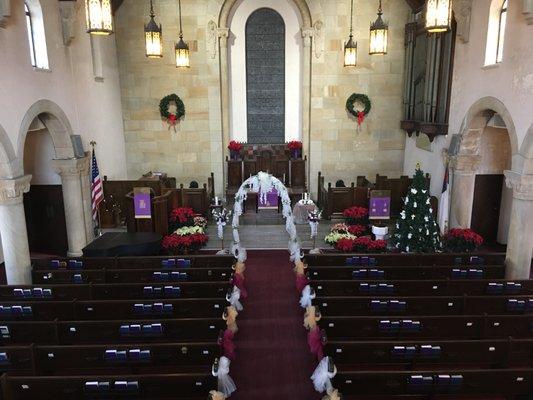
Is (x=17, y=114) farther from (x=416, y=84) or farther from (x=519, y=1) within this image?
(x=416, y=84)

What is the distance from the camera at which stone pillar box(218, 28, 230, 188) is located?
17.5 m

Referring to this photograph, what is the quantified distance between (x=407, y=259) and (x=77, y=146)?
9866 mm

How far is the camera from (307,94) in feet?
59.0

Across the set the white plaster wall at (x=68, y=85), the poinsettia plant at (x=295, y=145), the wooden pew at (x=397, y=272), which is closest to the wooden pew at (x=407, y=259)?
the wooden pew at (x=397, y=272)

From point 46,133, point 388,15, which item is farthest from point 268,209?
point 388,15

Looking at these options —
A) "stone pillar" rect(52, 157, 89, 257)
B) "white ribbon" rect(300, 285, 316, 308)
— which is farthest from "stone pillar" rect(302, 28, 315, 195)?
"white ribbon" rect(300, 285, 316, 308)

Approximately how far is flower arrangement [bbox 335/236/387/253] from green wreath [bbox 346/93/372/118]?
7.28 meters

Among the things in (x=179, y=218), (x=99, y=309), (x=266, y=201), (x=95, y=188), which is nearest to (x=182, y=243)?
(x=179, y=218)

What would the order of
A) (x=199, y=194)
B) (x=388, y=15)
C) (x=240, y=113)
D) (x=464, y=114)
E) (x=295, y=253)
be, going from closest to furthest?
1. (x=295, y=253)
2. (x=464, y=114)
3. (x=199, y=194)
4. (x=388, y=15)
5. (x=240, y=113)

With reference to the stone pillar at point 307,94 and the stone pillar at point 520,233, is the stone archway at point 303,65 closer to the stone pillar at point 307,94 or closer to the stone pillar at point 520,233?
the stone pillar at point 307,94

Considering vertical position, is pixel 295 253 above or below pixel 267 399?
above

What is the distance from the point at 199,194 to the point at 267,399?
9.51m

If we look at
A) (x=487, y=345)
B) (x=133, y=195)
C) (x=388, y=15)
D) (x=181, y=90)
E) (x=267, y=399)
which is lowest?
(x=267, y=399)

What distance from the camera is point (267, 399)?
6906mm
